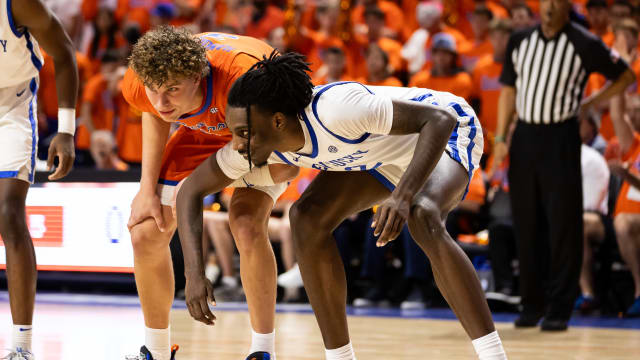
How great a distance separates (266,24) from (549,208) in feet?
16.4

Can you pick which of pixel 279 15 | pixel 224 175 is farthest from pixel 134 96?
pixel 279 15

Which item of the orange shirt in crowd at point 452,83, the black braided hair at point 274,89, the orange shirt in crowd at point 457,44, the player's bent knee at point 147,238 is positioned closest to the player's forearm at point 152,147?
the player's bent knee at point 147,238

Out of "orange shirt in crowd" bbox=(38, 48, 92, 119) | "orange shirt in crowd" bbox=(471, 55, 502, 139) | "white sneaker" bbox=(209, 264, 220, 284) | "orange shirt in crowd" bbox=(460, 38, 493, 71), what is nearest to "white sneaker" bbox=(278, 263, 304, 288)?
"white sneaker" bbox=(209, 264, 220, 284)

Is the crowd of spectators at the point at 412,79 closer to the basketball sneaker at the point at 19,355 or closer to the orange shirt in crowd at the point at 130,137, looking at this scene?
the orange shirt in crowd at the point at 130,137

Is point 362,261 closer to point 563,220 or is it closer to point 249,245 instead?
point 563,220

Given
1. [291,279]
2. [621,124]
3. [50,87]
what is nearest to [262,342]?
[291,279]

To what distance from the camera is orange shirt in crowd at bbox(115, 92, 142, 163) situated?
28.1 ft

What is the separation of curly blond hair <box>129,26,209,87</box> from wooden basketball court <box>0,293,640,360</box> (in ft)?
5.02

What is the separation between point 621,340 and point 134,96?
3.22 meters

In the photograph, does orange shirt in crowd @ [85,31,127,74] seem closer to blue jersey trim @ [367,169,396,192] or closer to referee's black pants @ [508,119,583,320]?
referee's black pants @ [508,119,583,320]

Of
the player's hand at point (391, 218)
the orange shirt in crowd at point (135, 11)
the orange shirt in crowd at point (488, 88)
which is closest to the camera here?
the player's hand at point (391, 218)

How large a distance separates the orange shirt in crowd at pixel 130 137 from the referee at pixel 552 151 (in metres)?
4.12

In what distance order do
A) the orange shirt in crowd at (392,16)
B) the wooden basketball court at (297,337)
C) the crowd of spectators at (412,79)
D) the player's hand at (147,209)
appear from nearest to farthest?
the player's hand at (147,209) → the wooden basketball court at (297,337) → the crowd of spectators at (412,79) → the orange shirt in crowd at (392,16)

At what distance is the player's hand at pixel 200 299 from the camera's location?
9.33ft
